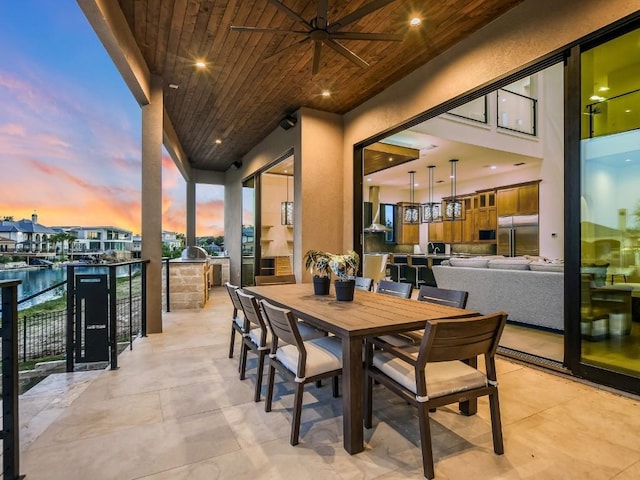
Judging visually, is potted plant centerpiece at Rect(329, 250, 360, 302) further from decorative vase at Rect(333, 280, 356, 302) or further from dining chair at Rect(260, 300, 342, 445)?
dining chair at Rect(260, 300, 342, 445)

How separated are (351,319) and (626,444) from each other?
170cm

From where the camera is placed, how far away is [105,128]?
4.87 metres

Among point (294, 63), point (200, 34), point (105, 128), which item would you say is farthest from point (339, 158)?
point (105, 128)

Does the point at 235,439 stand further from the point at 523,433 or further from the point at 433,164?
the point at 433,164

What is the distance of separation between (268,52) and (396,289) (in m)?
3.14

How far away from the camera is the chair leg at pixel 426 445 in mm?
1616

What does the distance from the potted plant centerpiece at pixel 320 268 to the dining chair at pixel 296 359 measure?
67cm

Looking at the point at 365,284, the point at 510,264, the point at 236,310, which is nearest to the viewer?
the point at 236,310

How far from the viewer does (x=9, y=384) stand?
1.59m

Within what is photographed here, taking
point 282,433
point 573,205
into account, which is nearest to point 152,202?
point 282,433

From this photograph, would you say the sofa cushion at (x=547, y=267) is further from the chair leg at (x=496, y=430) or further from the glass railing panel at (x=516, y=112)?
the glass railing panel at (x=516, y=112)

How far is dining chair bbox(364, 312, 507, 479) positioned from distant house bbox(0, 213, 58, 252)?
2.60 meters

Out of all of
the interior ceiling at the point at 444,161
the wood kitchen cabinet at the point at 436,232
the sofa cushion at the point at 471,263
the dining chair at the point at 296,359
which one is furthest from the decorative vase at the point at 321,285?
the wood kitchen cabinet at the point at 436,232

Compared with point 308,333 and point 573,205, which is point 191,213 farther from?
point 573,205
